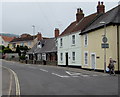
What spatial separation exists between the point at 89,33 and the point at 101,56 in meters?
4.95

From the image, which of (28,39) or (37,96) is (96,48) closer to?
(37,96)

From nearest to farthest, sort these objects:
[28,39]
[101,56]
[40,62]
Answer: [101,56] → [40,62] → [28,39]

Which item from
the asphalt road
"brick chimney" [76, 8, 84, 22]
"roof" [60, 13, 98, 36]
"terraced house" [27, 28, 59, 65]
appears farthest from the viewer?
"terraced house" [27, 28, 59, 65]

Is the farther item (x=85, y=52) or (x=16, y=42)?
(x=16, y=42)

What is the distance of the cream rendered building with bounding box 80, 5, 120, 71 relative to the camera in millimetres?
25922

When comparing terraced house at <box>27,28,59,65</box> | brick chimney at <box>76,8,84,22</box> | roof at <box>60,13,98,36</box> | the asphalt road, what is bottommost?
the asphalt road

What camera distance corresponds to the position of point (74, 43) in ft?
125

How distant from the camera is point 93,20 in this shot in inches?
1400

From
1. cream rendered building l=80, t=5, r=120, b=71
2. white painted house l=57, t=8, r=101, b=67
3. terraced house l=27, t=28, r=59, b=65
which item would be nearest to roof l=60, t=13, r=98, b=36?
white painted house l=57, t=8, r=101, b=67

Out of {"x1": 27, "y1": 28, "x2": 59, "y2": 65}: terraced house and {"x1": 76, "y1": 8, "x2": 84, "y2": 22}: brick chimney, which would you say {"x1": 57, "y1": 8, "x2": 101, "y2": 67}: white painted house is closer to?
{"x1": 76, "y1": 8, "x2": 84, "y2": 22}: brick chimney

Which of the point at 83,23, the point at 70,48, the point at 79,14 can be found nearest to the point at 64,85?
the point at 70,48

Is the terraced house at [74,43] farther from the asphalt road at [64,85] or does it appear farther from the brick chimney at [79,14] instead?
the asphalt road at [64,85]

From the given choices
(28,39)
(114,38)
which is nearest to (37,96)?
(114,38)

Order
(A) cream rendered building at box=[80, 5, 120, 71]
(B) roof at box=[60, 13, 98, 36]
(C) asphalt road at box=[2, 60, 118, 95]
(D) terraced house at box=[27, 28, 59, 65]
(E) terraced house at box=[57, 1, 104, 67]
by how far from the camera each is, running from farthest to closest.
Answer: (D) terraced house at box=[27, 28, 59, 65] → (B) roof at box=[60, 13, 98, 36] → (E) terraced house at box=[57, 1, 104, 67] → (A) cream rendered building at box=[80, 5, 120, 71] → (C) asphalt road at box=[2, 60, 118, 95]
